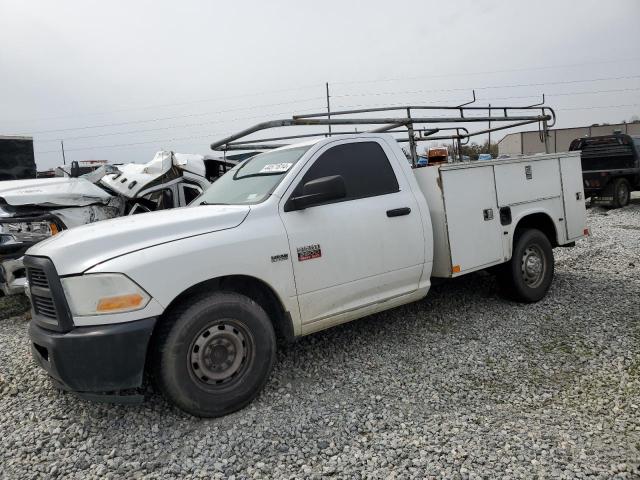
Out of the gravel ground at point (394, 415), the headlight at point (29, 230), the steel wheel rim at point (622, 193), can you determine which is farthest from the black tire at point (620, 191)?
the headlight at point (29, 230)

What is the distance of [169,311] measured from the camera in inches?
118

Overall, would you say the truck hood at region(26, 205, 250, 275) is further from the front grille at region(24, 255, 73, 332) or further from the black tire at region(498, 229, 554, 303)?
the black tire at region(498, 229, 554, 303)

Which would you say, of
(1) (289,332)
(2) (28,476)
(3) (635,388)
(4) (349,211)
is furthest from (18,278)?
(3) (635,388)

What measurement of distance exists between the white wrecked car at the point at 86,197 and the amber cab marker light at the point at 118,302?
3.05m

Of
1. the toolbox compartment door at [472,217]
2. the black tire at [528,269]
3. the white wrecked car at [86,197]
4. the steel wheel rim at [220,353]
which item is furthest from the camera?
the white wrecked car at [86,197]

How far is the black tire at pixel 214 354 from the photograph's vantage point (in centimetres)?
289

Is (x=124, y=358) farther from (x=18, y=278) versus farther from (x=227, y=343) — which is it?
(x=18, y=278)

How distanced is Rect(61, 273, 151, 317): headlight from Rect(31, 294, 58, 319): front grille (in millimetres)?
171

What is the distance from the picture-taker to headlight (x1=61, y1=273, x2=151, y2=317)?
2.71 metres

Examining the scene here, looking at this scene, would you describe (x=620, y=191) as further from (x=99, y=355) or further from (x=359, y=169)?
(x=99, y=355)

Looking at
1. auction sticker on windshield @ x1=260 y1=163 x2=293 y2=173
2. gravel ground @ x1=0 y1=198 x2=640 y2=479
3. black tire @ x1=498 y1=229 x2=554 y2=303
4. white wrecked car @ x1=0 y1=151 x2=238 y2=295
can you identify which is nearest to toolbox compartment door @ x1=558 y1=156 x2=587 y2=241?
black tire @ x1=498 y1=229 x2=554 y2=303

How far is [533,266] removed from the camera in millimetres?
5125

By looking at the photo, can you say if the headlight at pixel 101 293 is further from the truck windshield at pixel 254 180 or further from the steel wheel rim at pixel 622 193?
the steel wheel rim at pixel 622 193

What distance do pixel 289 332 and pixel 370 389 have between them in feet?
2.42
